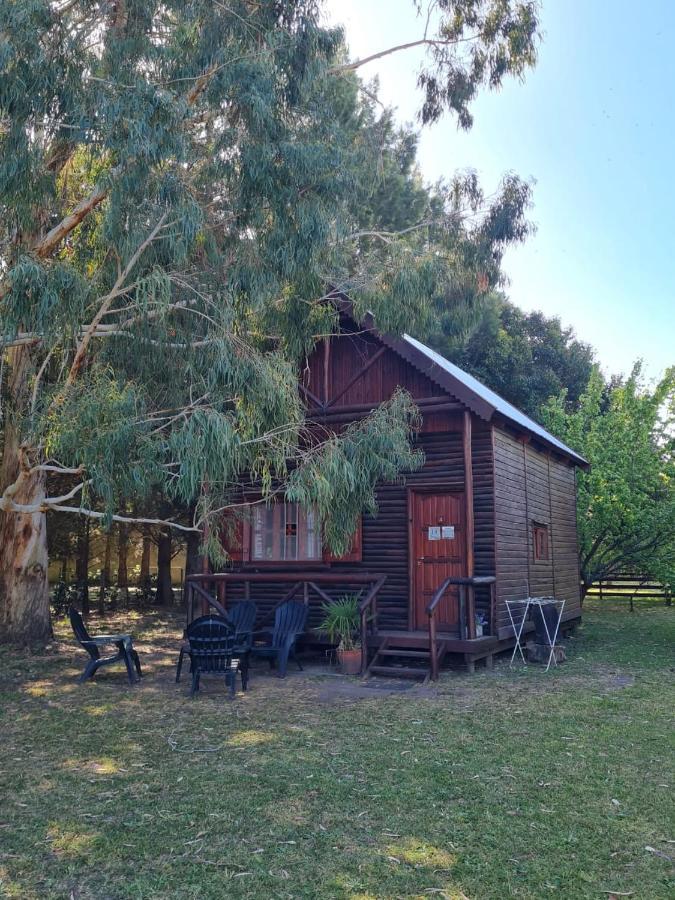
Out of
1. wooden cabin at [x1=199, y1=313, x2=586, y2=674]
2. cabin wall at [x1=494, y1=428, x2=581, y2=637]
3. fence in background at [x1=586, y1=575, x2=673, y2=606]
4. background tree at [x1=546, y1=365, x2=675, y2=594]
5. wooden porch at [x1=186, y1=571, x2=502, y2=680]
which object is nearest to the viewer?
wooden porch at [x1=186, y1=571, x2=502, y2=680]

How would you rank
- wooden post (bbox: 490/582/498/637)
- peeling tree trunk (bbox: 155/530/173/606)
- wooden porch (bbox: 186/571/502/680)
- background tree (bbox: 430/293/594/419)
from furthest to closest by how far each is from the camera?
background tree (bbox: 430/293/594/419), peeling tree trunk (bbox: 155/530/173/606), wooden post (bbox: 490/582/498/637), wooden porch (bbox: 186/571/502/680)

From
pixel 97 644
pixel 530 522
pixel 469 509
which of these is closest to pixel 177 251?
pixel 97 644

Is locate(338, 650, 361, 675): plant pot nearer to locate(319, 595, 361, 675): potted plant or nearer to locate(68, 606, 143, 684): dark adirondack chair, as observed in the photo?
locate(319, 595, 361, 675): potted plant

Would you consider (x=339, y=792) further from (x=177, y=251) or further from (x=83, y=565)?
(x=83, y=565)

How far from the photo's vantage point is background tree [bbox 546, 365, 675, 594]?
17.5m

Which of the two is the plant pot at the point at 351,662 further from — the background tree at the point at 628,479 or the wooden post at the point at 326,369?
the background tree at the point at 628,479

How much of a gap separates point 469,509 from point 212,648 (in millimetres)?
4201

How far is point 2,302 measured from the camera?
778cm

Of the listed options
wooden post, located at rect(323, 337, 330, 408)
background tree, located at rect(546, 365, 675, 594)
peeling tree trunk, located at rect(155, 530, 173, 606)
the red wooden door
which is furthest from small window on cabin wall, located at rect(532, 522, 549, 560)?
peeling tree trunk, located at rect(155, 530, 173, 606)

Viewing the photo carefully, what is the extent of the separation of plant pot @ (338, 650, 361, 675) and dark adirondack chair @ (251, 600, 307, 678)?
0.77 meters

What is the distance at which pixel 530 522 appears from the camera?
1290 centimetres

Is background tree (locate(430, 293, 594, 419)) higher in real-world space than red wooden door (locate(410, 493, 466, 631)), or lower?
higher

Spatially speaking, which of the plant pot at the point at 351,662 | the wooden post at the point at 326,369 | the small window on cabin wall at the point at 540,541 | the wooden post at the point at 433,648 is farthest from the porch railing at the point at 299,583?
the small window on cabin wall at the point at 540,541

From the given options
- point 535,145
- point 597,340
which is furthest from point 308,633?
point 597,340
